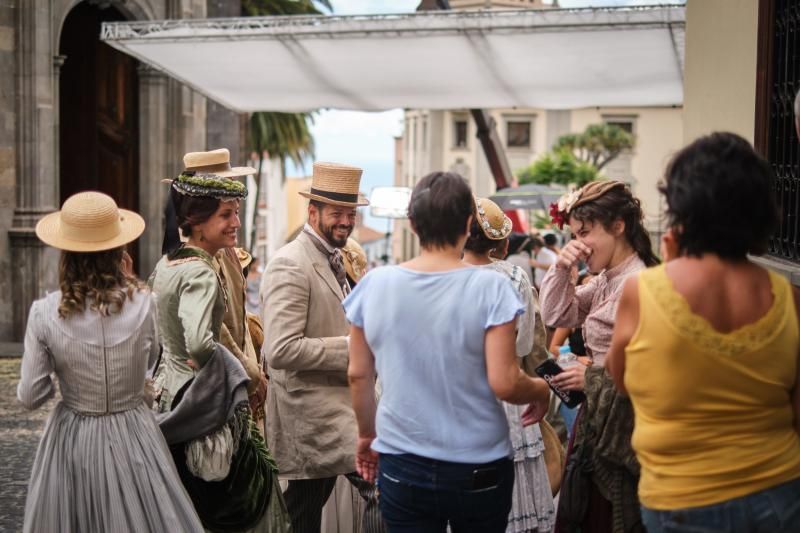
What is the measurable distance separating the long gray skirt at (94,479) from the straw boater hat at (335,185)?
149cm

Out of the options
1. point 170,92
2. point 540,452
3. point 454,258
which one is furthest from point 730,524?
point 170,92

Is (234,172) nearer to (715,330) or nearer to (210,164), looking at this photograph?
(210,164)

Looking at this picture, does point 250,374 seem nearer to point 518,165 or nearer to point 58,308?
point 58,308

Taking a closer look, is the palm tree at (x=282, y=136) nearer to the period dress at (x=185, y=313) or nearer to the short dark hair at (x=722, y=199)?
the period dress at (x=185, y=313)

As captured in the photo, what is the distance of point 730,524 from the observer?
9.72ft

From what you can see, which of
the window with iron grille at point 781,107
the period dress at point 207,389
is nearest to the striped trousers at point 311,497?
the period dress at point 207,389

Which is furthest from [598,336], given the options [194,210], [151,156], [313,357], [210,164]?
[151,156]

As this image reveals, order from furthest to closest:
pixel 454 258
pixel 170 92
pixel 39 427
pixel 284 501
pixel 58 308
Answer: pixel 170 92 → pixel 39 427 → pixel 284 501 → pixel 58 308 → pixel 454 258

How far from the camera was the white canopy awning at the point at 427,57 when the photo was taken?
10.2 meters

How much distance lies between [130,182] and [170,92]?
62.3 inches

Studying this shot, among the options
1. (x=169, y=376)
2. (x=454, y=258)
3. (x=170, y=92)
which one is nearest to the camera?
(x=454, y=258)

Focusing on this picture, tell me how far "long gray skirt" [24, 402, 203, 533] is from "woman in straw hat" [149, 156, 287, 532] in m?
0.31

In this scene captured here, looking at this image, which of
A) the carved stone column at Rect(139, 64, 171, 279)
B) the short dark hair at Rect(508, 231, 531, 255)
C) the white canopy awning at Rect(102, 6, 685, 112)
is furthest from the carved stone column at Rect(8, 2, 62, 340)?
the short dark hair at Rect(508, 231, 531, 255)

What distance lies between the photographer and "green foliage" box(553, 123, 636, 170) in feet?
→ 235
